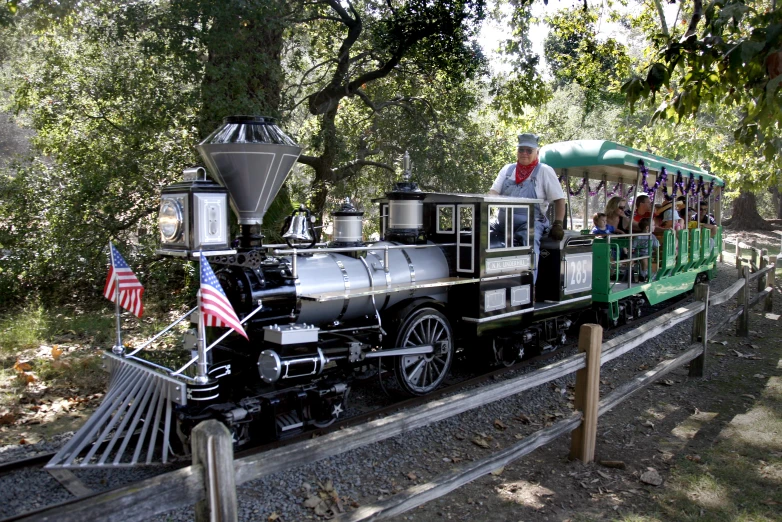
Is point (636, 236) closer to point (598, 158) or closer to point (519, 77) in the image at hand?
point (598, 158)

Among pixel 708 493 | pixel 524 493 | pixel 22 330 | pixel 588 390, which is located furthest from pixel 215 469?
pixel 22 330

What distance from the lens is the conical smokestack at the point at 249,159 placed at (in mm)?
4766

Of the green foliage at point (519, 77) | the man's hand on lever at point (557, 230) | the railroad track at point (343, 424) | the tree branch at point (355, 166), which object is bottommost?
the railroad track at point (343, 424)

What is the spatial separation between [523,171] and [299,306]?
13.3 feet

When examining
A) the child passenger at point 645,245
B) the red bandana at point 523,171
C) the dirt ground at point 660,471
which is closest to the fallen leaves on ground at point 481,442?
the dirt ground at point 660,471

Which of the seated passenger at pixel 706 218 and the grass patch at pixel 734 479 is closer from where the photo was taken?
the grass patch at pixel 734 479

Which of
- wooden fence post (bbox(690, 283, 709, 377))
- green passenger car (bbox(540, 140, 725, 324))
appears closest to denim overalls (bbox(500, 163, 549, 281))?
green passenger car (bbox(540, 140, 725, 324))

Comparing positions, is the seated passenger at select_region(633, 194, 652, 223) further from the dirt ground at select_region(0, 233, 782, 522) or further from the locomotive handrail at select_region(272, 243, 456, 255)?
the locomotive handrail at select_region(272, 243, 456, 255)

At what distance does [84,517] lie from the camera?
2104 mm

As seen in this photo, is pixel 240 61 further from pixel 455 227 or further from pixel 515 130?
pixel 515 130

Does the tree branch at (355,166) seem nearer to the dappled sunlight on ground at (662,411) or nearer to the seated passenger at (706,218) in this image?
the seated passenger at (706,218)

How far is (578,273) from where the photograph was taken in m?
8.60

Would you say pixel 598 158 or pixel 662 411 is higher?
pixel 598 158

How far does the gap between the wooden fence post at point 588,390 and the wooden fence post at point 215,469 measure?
3.18m
